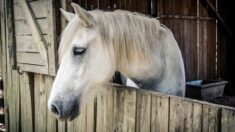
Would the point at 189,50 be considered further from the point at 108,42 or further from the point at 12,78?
the point at 108,42

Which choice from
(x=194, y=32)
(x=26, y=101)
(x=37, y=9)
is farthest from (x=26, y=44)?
(x=194, y=32)

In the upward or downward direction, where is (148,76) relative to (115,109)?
upward

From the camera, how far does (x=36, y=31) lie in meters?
3.13

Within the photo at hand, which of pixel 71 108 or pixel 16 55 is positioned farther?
pixel 16 55

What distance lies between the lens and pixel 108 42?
7.11 ft

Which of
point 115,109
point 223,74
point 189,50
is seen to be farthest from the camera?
point 223,74

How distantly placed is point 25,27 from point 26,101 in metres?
0.98

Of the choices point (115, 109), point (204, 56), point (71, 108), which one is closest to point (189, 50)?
point (204, 56)

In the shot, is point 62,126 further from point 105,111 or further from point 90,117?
point 105,111

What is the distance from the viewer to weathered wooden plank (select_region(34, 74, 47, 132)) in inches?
137

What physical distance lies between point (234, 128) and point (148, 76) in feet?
3.45

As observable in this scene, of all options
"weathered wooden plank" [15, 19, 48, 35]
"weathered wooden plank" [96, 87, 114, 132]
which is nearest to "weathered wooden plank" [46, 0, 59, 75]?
"weathered wooden plank" [15, 19, 48, 35]

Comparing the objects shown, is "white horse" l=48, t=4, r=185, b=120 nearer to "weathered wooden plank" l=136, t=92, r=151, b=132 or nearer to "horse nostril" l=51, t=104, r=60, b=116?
"horse nostril" l=51, t=104, r=60, b=116

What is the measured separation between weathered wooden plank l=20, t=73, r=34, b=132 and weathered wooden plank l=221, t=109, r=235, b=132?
2685mm
